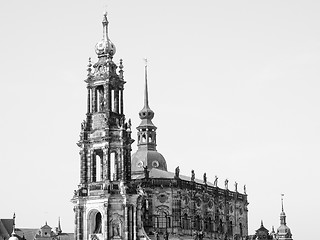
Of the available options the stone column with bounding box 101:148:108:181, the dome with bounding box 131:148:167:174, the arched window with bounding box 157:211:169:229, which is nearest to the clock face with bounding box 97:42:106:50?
the stone column with bounding box 101:148:108:181

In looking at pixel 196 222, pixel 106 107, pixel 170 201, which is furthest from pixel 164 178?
pixel 106 107

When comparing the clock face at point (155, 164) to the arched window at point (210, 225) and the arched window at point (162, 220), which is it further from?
the arched window at point (210, 225)

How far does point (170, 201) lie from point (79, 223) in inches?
509

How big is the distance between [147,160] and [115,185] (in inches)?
629

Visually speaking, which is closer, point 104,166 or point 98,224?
point 104,166

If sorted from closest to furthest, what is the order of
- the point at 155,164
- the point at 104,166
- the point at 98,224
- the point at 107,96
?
the point at 104,166 < the point at 98,224 < the point at 107,96 < the point at 155,164

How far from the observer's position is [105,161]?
64.2 metres

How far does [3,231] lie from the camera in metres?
95.6

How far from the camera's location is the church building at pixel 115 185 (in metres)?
63.5

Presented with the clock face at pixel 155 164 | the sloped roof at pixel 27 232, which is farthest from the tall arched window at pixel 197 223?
the sloped roof at pixel 27 232

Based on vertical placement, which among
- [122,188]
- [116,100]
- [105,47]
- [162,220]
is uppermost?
[105,47]

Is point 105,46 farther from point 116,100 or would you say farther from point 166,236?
point 166,236

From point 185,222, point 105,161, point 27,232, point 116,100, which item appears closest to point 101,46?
point 116,100

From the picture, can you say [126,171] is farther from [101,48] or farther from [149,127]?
[149,127]
